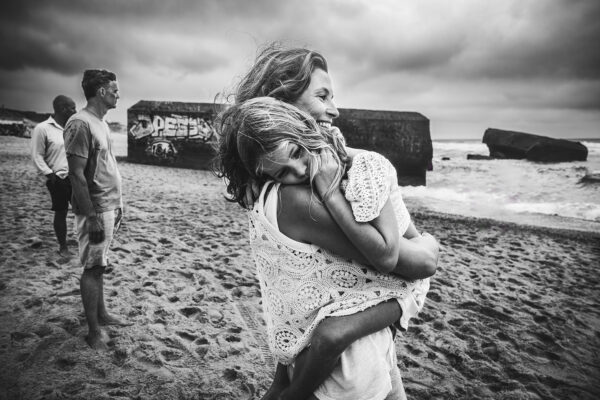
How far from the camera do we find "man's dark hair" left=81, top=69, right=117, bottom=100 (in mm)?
3178

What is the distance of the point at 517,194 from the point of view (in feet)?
48.6

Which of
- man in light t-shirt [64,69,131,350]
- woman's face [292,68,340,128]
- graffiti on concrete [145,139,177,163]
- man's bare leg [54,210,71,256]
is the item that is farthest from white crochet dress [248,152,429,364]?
graffiti on concrete [145,139,177,163]

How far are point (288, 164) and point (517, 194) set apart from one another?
16.8m

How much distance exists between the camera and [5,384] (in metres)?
2.53

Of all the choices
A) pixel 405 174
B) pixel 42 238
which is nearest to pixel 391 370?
pixel 42 238

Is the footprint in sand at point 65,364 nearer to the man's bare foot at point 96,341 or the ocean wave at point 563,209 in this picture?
the man's bare foot at point 96,341

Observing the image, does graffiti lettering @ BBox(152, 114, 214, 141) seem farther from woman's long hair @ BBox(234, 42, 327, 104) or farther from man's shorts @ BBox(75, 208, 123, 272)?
woman's long hair @ BBox(234, 42, 327, 104)

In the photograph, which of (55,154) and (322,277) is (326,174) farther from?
(55,154)

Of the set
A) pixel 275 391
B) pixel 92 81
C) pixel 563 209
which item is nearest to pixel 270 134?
pixel 275 391

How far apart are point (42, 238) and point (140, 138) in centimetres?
1133

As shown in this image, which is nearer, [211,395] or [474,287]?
[211,395]

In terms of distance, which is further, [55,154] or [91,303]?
[55,154]

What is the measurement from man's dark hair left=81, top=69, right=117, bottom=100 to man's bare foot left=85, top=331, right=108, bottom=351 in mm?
2216

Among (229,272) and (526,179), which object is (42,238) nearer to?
(229,272)
